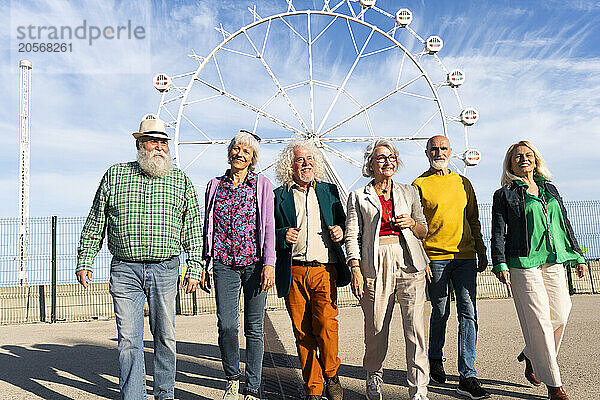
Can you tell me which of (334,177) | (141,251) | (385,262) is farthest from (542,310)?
(334,177)

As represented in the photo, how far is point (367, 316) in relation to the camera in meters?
3.80

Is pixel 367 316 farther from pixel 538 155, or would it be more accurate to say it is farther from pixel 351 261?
pixel 538 155

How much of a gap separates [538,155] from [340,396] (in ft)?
7.42

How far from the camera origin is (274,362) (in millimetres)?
5230

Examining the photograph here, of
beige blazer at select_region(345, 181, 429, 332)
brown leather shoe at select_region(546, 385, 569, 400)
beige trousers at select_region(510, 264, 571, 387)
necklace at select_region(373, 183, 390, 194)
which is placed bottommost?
Answer: brown leather shoe at select_region(546, 385, 569, 400)

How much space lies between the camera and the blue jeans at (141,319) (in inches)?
134

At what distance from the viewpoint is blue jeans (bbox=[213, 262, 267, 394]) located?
3711mm

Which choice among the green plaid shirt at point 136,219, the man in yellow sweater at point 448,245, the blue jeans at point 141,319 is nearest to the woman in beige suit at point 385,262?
the man in yellow sweater at point 448,245

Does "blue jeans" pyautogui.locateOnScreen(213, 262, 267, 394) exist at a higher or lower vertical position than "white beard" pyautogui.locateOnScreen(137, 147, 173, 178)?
lower

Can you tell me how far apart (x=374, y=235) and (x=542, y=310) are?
1227mm

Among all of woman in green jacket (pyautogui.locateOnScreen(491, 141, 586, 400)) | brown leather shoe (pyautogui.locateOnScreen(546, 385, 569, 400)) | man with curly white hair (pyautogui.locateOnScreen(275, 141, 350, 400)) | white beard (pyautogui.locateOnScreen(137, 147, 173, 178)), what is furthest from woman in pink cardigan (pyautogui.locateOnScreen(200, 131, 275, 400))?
brown leather shoe (pyautogui.locateOnScreen(546, 385, 569, 400))

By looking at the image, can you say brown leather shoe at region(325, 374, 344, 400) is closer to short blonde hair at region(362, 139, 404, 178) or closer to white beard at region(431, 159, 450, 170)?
short blonde hair at region(362, 139, 404, 178)

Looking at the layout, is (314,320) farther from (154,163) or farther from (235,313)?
(154,163)

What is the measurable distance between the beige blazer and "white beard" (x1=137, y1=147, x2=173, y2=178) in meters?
1.30
